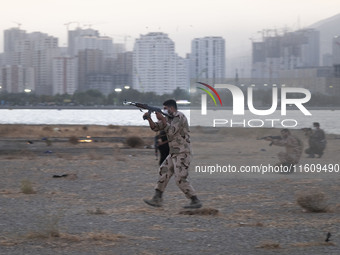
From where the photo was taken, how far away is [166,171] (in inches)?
460

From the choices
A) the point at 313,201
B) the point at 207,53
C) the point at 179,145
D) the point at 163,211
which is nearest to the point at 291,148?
the point at 313,201

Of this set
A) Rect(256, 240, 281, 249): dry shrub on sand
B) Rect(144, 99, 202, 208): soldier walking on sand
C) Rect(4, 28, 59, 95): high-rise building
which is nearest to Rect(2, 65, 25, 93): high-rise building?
Rect(4, 28, 59, 95): high-rise building

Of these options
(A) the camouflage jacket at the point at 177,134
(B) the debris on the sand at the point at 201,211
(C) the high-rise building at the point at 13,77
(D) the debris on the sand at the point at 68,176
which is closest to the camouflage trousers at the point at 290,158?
(D) the debris on the sand at the point at 68,176

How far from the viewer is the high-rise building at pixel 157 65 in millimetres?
149375

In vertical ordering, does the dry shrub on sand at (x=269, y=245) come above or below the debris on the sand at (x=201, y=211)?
above

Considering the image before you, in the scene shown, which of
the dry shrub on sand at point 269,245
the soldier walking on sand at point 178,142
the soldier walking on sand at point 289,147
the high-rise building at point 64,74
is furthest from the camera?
the high-rise building at point 64,74

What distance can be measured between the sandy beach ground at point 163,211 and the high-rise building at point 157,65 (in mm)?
119246

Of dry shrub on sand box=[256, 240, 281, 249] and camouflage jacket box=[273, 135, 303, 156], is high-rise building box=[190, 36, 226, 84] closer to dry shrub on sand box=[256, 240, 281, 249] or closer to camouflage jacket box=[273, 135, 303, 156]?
camouflage jacket box=[273, 135, 303, 156]

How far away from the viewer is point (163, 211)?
12.1m

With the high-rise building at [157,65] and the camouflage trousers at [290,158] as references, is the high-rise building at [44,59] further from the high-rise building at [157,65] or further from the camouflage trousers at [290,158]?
the camouflage trousers at [290,158]

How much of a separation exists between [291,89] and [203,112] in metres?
2.91

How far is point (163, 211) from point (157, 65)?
152 meters

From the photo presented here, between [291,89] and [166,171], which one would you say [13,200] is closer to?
[166,171]

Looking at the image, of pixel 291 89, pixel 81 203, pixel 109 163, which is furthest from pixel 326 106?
pixel 81 203
